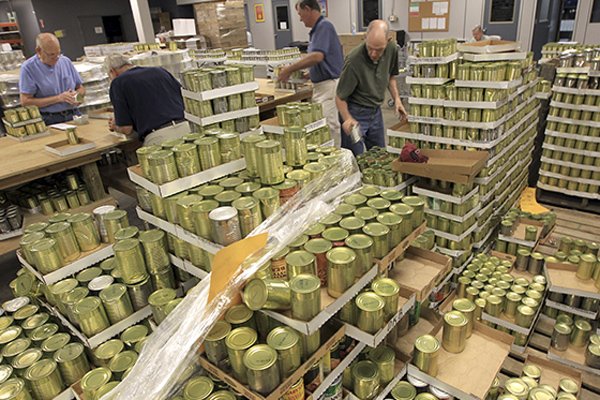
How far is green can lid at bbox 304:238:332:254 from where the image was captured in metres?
1.54

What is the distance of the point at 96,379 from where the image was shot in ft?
5.09

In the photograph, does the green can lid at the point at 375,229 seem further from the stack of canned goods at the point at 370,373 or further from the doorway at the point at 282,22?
the doorway at the point at 282,22

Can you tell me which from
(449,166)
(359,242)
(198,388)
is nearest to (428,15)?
(449,166)

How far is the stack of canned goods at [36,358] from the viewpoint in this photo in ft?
5.17

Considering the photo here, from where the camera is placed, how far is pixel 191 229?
5.85 feet

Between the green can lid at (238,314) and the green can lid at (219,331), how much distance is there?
0.07 feet

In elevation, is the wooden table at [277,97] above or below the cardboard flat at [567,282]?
above

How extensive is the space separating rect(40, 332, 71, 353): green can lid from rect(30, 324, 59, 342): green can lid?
0.03 m

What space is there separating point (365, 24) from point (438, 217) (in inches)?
343

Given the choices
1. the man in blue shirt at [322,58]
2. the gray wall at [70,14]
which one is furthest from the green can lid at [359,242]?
the gray wall at [70,14]

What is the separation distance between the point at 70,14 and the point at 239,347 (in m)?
12.4

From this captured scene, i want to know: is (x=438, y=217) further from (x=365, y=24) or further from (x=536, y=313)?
(x=365, y=24)

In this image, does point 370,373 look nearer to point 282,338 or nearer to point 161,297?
point 282,338

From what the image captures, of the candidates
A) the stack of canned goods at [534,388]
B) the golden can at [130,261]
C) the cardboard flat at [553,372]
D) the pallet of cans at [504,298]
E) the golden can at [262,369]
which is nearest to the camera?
the golden can at [262,369]
